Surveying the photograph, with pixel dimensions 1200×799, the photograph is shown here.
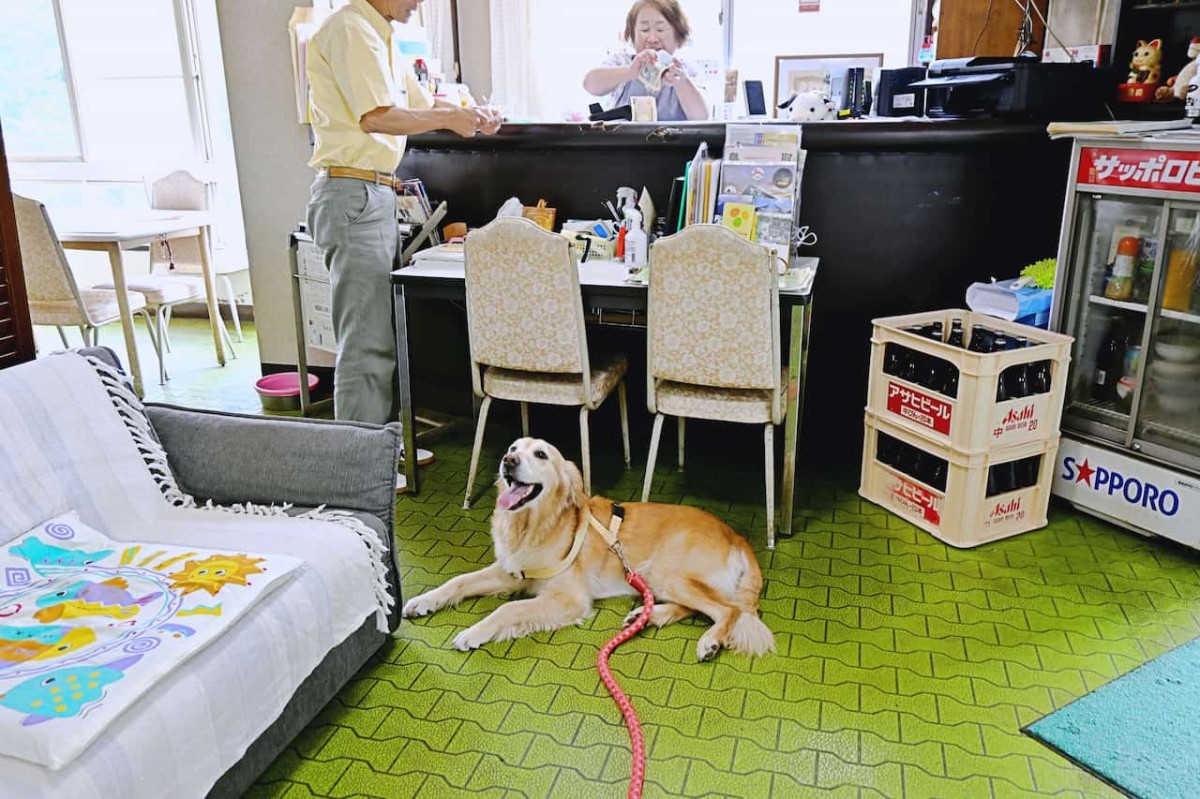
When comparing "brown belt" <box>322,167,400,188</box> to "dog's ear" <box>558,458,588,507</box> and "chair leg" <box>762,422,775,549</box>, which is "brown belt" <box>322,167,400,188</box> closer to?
"dog's ear" <box>558,458,588,507</box>

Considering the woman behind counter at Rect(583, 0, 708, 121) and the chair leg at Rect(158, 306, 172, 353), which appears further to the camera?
A: the chair leg at Rect(158, 306, 172, 353)

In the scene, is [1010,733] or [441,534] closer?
[1010,733]

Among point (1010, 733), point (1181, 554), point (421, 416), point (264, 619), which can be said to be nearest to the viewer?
point (264, 619)

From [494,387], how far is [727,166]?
108 cm

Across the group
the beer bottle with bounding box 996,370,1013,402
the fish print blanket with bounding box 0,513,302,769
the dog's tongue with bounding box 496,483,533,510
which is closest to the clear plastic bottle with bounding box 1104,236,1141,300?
the beer bottle with bounding box 996,370,1013,402

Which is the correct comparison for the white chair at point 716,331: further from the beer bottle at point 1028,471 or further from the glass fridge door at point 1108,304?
the glass fridge door at point 1108,304

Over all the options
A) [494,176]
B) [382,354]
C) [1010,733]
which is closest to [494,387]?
[382,354]

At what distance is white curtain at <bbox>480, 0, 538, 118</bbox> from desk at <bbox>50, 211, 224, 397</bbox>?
1773 millimetres

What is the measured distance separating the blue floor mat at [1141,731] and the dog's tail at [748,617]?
610 millimetres

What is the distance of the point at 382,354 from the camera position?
3.19 metres

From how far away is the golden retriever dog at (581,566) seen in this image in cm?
227

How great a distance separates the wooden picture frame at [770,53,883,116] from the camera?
15.5ft

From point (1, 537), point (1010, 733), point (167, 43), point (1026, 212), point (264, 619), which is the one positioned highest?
point (167, 43)

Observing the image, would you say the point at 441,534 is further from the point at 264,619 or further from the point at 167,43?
the point at 167,43
